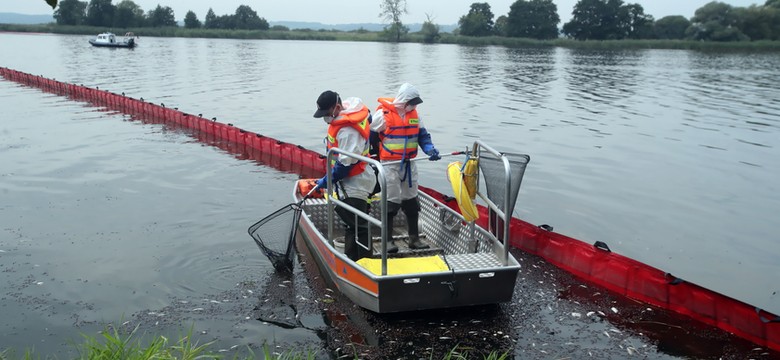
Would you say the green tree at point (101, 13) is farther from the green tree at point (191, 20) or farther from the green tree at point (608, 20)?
the green tree at point (608, 20)

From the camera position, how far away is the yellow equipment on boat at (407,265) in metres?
7.08

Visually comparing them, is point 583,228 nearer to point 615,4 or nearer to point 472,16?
point 615,4

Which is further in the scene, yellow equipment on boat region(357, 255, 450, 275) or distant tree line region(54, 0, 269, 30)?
distant tree line region(54, 0, 269, 30)

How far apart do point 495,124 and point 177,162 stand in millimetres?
11006

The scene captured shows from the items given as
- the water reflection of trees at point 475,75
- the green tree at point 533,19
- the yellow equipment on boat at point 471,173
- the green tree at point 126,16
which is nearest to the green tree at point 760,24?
the green tree at point 533,19

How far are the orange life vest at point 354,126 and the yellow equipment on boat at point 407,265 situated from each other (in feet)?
3.30

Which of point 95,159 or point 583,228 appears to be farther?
point 95,159

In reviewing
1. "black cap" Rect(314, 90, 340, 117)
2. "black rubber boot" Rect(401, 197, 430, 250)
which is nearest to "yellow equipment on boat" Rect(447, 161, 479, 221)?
"black rubber boot" Rect(401, 197, 430, 250)

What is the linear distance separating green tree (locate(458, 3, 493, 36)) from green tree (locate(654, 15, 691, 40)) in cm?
2518

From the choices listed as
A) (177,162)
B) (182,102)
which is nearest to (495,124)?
(177,162)

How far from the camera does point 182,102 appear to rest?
93.9 ft

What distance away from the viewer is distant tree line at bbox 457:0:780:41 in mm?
84188

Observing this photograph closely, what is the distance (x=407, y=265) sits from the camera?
723 cm

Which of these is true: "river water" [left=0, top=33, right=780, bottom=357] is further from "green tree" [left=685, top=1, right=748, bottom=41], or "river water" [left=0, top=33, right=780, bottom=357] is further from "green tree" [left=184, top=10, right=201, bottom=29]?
"green tree" [left=184, top=10, right=201, bottom=29]
